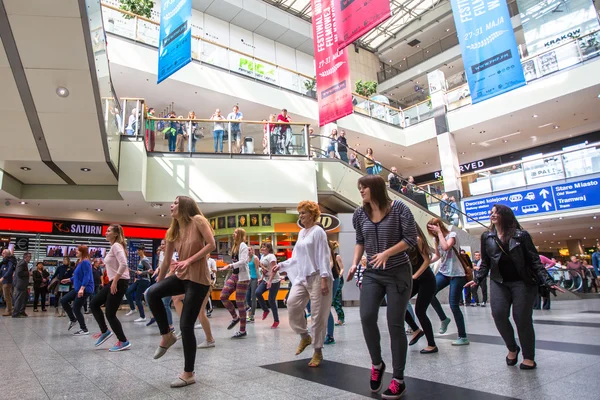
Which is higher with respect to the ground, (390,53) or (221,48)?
(390,53)

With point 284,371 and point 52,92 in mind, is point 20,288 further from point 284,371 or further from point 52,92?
point 284,371

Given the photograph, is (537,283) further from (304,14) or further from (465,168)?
(304,14)

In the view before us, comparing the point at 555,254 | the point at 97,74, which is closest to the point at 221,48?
the point at 97,74

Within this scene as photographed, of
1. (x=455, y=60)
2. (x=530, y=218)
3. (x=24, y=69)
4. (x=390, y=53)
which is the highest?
(x=390, y=53)

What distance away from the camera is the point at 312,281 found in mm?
3871

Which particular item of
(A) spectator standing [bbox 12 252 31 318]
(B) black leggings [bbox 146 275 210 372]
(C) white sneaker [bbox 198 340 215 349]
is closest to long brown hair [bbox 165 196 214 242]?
(B) black leggings [bbox 146 275 210 372]

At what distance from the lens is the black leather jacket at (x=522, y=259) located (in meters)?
3.44

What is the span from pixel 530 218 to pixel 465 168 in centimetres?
975

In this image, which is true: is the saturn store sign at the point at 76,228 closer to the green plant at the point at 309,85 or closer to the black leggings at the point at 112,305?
the green plant at the point at 309,85

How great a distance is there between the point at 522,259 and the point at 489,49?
8637 millimetres

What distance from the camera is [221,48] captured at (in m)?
16.5

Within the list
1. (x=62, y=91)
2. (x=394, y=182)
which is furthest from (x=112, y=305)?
(x=394, y=182)

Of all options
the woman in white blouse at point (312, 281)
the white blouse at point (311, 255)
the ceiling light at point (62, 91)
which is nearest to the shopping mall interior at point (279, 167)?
the ceiling light at point (62, 91)

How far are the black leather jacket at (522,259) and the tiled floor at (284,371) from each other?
2.47 ft
